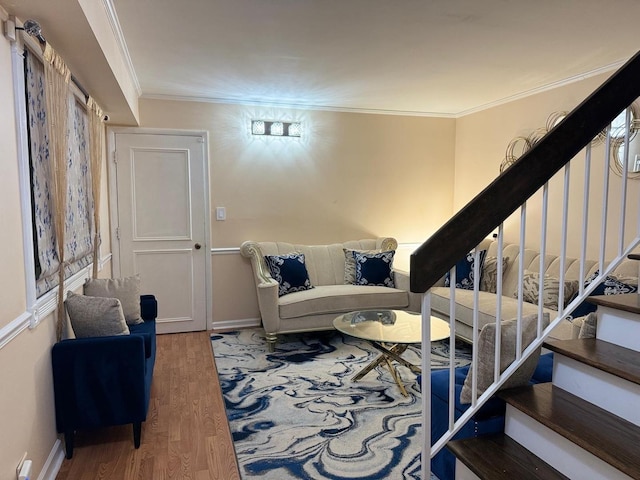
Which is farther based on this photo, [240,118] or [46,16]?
[240,118]

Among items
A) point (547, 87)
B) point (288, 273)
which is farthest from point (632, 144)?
point (288, 273)

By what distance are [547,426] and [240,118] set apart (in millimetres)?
3997

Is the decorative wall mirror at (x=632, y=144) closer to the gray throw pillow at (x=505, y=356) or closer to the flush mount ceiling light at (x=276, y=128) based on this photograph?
the gray throw pillow at (x=505, y=356)

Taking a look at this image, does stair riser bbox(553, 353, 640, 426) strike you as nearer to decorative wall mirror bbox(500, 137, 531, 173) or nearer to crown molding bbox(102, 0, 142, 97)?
crown molding bbox(102, 0, 142, 97)

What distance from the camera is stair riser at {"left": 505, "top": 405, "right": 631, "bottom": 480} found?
4.25 feet

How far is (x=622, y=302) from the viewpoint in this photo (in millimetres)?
1625

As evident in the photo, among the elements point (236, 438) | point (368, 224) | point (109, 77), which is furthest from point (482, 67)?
point (236, 438)

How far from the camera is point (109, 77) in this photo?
2756mm

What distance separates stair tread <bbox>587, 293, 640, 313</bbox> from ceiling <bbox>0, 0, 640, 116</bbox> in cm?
164

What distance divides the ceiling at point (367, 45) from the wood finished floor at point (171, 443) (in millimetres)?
2176

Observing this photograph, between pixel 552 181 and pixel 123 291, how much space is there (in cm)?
380

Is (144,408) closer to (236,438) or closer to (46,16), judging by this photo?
(236,438)

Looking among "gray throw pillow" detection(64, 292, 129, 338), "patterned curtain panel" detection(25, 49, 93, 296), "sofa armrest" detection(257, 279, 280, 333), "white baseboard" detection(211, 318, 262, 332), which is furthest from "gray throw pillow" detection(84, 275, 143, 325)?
"white baseboard" detection(211, 318, 262, 332)

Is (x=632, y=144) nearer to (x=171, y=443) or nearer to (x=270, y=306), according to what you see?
(x=270, y=306)
